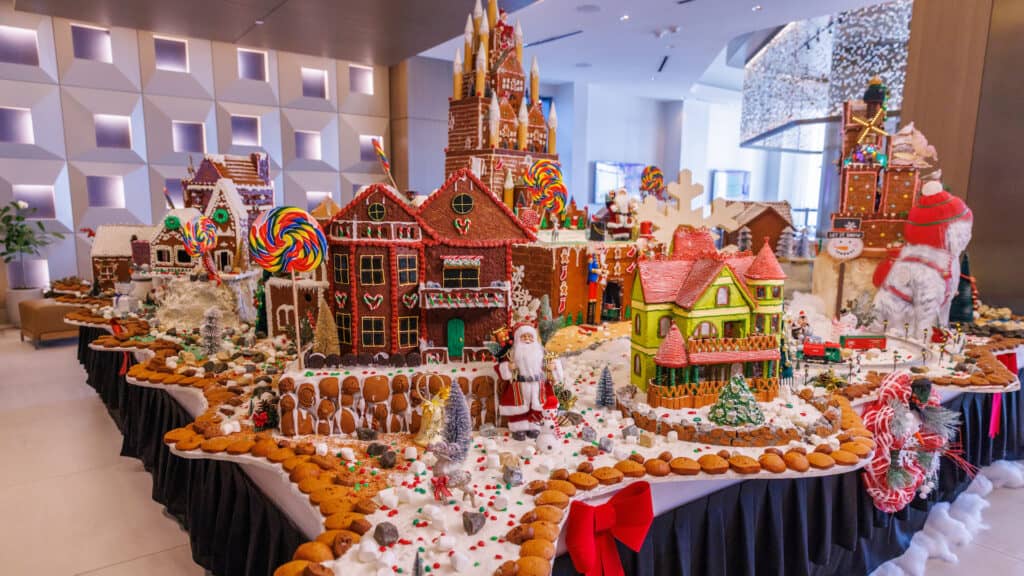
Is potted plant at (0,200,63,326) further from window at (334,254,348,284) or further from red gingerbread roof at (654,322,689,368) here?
red gingerbread roof at (654,322,689,368)

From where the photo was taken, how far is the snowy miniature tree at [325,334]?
4.63 metres

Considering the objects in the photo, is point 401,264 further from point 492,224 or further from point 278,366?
point 278,366

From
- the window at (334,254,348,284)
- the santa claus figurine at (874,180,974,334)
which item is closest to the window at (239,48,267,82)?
the window at (334,254,348,284)

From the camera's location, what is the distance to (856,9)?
11.1m

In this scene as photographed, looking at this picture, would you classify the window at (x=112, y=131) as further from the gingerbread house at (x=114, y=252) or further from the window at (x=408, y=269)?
the window at (x=408, y=269)

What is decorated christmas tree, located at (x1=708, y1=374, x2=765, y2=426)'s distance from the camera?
411 cm

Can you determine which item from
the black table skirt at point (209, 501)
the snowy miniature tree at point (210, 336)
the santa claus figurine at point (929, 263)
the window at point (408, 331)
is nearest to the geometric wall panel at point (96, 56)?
the black table skirt at point (209, 501)

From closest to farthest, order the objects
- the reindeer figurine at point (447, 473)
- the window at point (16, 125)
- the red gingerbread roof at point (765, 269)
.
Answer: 1. the reindeer figurine at point (447, 473)
2. the red gingerbread roof at point (765, 269)
3. the window at point (16, 125)

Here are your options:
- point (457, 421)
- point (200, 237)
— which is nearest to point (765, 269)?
point (457, 421)

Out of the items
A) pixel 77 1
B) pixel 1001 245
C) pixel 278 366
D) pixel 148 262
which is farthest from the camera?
pixel 77 1

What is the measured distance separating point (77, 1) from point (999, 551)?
1457cm

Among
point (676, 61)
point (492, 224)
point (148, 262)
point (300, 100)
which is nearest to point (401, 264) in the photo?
point (492, 224)

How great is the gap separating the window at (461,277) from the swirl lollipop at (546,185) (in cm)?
326

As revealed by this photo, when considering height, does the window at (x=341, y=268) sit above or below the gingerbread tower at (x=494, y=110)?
below
